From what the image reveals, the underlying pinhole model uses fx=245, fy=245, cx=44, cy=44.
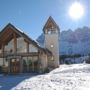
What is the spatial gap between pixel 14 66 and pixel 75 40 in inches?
3794

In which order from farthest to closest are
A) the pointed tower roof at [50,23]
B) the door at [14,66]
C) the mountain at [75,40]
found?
the mountain at [75,40]
the pointed tower roof at [50,23]
the door at [14,66]

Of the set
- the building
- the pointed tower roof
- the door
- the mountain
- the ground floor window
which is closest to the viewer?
the building

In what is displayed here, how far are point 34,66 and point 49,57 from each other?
6915mm

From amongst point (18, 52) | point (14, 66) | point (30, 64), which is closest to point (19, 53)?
point (18, 52)

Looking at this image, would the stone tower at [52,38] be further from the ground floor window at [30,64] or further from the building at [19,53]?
the ground floor window at [30,64]

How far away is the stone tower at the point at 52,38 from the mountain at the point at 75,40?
226ft

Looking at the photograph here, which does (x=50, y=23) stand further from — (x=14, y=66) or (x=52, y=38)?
(x=14, y=66)

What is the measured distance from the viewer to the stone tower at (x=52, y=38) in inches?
1493

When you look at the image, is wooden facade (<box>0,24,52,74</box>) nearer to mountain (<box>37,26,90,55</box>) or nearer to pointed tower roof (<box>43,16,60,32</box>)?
pointed tower roof (<box>43,16,60,32</box>)

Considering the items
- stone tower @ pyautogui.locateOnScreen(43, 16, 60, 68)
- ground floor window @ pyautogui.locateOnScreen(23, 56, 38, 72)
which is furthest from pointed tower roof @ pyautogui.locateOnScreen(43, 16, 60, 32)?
ground floor window @ pyautogui.locateOnScreen(23, 56, 38, 72)

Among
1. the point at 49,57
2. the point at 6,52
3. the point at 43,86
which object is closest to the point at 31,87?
the point at 43,86

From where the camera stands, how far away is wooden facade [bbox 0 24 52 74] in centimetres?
3030

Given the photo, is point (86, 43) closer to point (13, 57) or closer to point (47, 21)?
point (47, 21)

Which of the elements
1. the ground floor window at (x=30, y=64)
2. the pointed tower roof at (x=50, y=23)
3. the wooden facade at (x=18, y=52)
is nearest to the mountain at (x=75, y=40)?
the pointed tower roof at (x=50, y=23)
